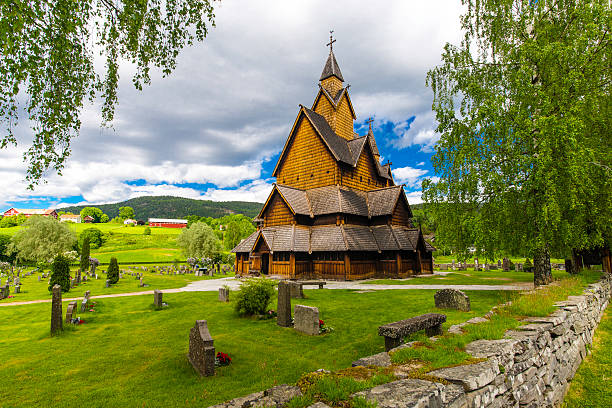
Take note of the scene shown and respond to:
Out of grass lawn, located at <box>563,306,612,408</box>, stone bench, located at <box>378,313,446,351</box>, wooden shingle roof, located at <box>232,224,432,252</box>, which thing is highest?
wooden shingle roof, located at <box>232,224,432,252</box>

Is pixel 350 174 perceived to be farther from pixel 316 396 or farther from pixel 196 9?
pixel 316 396

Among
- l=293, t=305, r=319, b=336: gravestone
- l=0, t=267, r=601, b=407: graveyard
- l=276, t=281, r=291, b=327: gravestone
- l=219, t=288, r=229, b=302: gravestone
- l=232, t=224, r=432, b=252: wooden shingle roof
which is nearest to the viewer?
l=0, t=267, r=601, b=407: graveyard

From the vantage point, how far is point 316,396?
3.64 metres

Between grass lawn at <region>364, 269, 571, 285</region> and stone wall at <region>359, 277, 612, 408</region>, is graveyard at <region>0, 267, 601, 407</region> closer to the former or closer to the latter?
stone wall at <region>359, 277, 612, 408</region>

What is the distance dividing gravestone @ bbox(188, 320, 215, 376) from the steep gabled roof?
1356 inches

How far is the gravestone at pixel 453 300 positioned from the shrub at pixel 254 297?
7207 mm

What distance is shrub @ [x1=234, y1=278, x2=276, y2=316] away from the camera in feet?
40.1

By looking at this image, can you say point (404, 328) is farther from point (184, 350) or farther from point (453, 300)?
point (453, 300)

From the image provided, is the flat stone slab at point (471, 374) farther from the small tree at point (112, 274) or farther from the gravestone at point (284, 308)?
the small tree at point (112, 274)

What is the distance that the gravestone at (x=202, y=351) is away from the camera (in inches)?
264

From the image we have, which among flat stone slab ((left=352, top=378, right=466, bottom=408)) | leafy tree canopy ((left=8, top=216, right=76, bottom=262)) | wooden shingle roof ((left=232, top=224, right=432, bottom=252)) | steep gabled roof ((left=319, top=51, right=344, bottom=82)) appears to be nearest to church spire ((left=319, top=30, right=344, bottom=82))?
steep gabled roof ((left=319, top=51, right=344, bottom=82))

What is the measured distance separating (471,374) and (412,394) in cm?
124

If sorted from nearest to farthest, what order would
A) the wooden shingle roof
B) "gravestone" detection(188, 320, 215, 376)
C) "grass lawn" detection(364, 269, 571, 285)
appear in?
1. "gravestone" detection(188, 320, 215, 376)
2. "grass lawn" detection(364, 269, 571, 285)
3. the wooden shingle roof

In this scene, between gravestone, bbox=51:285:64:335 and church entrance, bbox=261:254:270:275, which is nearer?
gravestone, bbox=51:285:64:335
